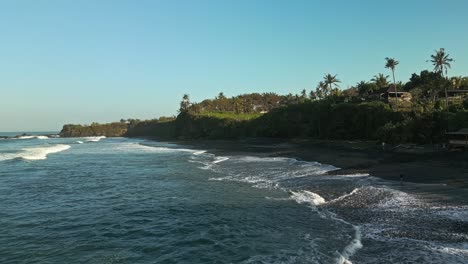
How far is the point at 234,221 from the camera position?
60.5ft

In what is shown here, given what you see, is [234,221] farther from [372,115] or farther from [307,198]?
[372,115]

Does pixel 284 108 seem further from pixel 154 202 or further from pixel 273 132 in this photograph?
pixel 154 202

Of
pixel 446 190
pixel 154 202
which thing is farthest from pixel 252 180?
pixel 446 190

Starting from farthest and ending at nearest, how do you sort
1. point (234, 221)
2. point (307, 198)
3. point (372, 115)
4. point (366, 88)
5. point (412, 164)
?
point (366, 88), point (372, 115), point (412, 164), point (307, 198), point (234, 221)

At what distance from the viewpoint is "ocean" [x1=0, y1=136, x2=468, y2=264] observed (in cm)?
1355

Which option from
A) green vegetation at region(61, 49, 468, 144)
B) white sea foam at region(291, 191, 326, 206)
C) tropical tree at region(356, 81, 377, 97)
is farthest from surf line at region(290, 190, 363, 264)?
tropical tree at region(356, 81, 377, 97)

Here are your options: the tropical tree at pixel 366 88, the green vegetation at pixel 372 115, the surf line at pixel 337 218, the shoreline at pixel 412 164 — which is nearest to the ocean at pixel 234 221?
the surf line at pixel 337 218

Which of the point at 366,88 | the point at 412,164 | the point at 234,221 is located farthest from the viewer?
the point at 366,88

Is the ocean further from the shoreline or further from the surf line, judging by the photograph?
the shoreline

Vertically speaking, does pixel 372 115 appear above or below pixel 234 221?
above

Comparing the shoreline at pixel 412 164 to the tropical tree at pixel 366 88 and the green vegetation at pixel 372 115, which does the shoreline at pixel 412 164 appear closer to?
the green vegetation at pixel 372 115

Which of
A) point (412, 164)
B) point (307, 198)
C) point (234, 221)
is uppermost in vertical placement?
point (412, 164)

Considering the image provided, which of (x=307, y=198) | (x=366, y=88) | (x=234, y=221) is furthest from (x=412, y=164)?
(x=366, y=88)

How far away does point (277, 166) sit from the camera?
41344 mm
